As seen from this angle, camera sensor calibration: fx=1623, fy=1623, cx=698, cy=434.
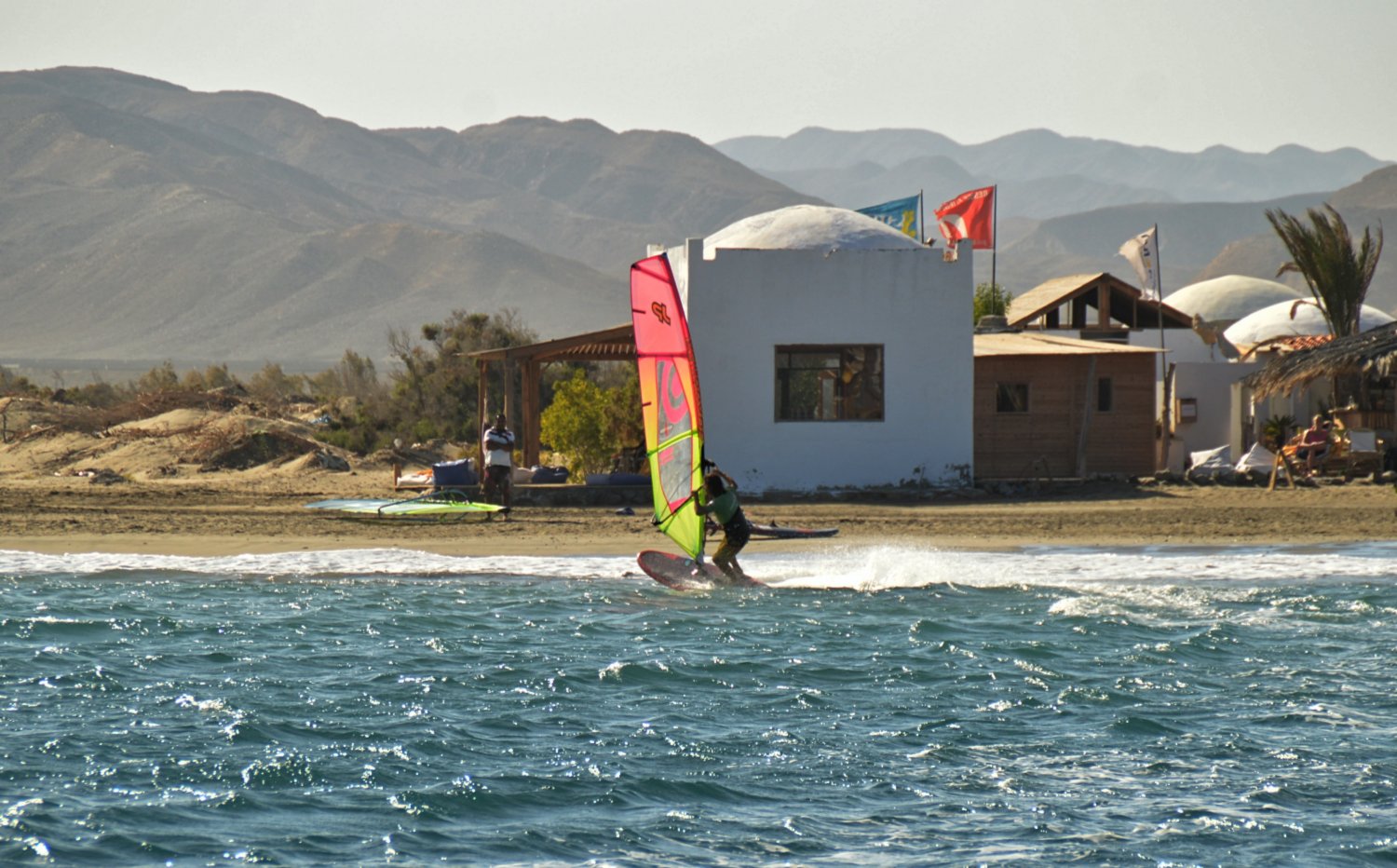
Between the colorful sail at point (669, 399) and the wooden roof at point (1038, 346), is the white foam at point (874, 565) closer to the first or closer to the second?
the colorful sail at point (669, 399)

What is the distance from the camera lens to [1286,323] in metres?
37.4

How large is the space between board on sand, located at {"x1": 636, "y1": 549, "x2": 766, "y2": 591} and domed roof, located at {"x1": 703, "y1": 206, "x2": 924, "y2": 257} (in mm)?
8424

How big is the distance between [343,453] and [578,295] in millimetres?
91839

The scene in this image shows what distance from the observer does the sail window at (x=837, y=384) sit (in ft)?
80.1

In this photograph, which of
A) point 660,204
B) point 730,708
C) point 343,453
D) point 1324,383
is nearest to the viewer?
point 730,708

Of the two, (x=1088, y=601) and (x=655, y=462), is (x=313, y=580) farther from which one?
(x=1088, y=601)

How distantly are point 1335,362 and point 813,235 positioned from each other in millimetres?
8638

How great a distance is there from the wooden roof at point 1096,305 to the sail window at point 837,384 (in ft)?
33.6

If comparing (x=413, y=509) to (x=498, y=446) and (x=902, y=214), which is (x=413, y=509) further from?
(x=902, y=214)

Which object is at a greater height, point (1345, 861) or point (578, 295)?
point (578, 295)

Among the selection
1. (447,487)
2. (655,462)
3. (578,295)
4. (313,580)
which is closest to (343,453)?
(447,487)

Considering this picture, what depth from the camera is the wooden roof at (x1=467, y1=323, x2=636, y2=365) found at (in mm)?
24438

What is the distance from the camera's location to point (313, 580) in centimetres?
1730

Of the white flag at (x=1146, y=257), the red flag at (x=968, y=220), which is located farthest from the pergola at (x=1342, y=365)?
the red flag at (x=968, y=220)
